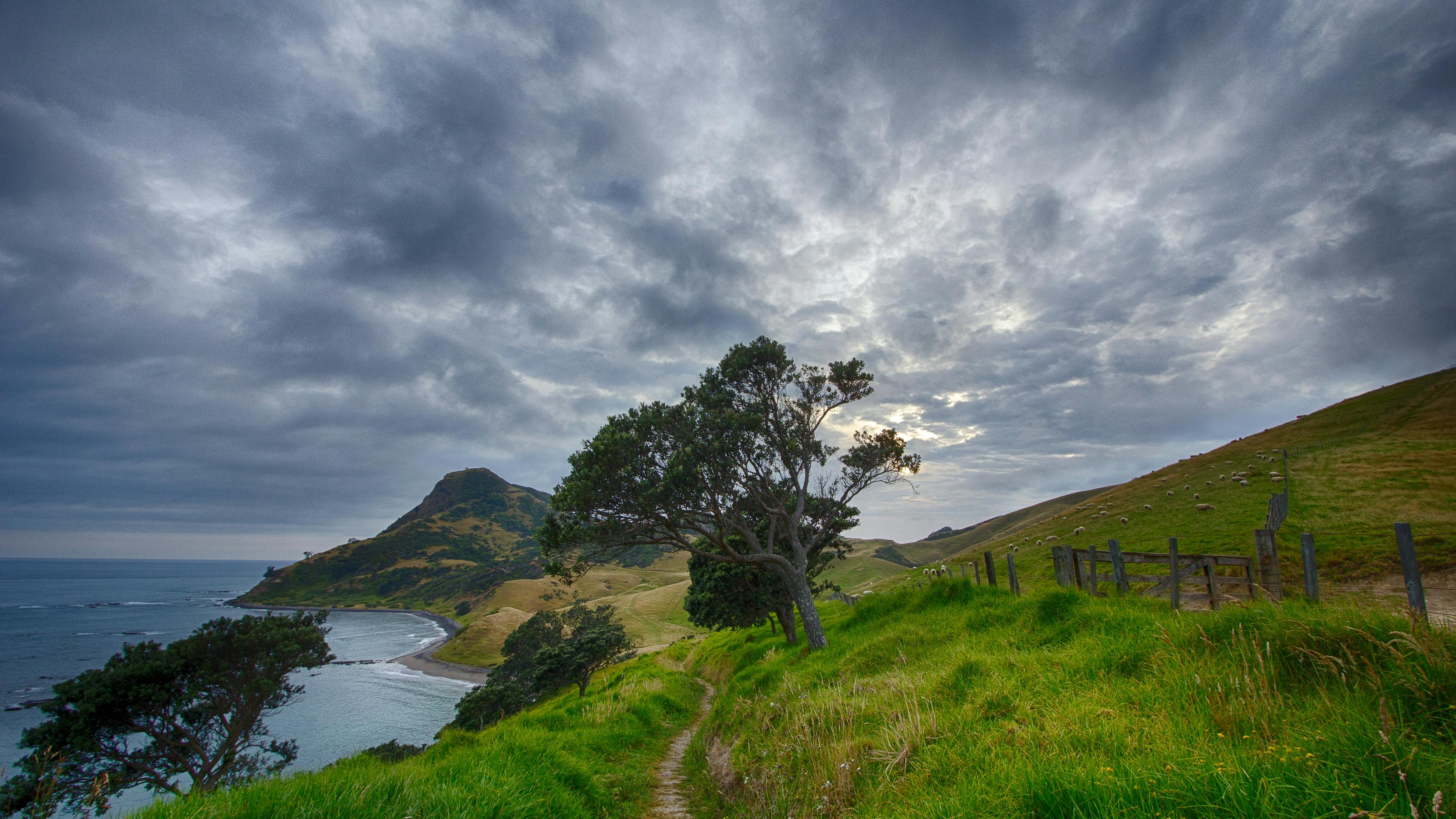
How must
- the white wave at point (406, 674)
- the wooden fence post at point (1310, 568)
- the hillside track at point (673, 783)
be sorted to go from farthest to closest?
the white wave at point (406, 674) < the hillside track at point (673, 783) < the wooden fence post at point (1310, 568)

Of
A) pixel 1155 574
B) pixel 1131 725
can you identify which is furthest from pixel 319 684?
pixel 1131 725

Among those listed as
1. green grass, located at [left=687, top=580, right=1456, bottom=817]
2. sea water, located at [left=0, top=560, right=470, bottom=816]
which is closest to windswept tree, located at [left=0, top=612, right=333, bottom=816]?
sea water, located at [left=0, top=560, right=470, bottom=816]

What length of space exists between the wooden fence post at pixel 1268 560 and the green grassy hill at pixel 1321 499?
1.36 m

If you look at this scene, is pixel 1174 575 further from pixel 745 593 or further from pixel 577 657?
pixel 577 657

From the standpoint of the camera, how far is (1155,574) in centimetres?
1340

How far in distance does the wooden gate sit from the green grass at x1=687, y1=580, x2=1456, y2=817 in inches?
80.9

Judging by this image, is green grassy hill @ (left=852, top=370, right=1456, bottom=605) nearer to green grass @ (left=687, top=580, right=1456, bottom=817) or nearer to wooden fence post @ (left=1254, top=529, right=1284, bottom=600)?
wooden fence post @ (left=1254, top=529, right=1284, bottom=600)

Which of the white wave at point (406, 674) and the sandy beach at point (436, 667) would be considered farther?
the sandy beach at point (436, 667)

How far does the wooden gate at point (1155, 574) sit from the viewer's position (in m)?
12.0

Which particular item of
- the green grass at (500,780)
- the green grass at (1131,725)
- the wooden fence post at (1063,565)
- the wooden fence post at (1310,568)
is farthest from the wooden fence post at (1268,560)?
the green grass at (500,780)

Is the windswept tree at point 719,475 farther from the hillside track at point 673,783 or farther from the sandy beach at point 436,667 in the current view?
the sandy beach at point 436,667

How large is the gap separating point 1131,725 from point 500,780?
8270 mm

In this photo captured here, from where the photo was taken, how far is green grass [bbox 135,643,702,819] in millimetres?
5688

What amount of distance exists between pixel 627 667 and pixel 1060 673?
139ft
